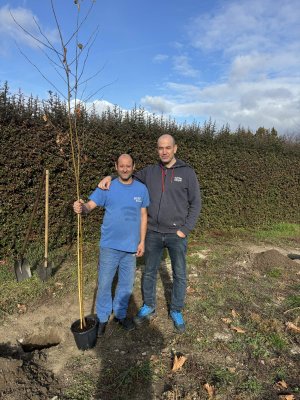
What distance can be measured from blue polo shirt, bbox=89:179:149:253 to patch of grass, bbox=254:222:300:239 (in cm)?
706

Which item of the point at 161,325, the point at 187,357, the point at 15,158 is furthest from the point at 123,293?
the point at 15,158

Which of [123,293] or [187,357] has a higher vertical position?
[123,293]

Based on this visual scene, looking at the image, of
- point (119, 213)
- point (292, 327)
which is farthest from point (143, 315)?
point (292, 327)

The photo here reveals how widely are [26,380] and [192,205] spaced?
99.6 inches

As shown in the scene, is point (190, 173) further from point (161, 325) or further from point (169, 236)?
point (161, 325)

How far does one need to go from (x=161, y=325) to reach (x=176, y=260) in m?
0.97

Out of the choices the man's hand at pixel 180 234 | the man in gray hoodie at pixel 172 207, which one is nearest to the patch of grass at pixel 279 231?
the man in gray hoodie at pixel 172 207

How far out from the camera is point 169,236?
12.8 feet

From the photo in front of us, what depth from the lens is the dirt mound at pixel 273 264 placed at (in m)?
6.63

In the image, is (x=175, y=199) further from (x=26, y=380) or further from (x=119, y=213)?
(x=26, y=380)

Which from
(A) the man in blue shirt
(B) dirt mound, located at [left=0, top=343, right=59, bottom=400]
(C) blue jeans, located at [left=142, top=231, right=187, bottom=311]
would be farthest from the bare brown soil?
(A) the man in blue shirt

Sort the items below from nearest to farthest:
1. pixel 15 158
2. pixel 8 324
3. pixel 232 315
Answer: pixel 8 324, pixel 232 315, pixel 15 158

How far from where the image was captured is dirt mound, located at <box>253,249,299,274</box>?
6627mm

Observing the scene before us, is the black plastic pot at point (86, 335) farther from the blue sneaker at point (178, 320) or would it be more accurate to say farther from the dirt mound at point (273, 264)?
the dirt mound at point (273, 264)
